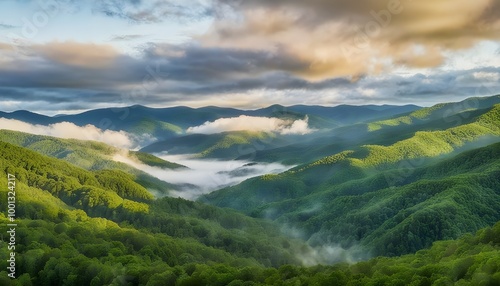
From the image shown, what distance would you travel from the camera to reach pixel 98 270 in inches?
4402

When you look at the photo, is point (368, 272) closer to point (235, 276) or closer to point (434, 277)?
point (434, 277)

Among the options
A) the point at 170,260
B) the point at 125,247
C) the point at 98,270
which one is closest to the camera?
the point at 98,270

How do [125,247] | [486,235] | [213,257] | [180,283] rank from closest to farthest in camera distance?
[180,283], [486,235], [125,247], [213,257]

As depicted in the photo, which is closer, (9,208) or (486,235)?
(486,235)

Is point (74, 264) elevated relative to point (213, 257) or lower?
elevated

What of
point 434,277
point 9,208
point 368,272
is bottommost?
point 368,272

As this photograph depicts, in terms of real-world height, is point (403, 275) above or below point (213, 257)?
above

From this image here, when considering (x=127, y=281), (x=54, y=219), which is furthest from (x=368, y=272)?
(x=54, y=219)

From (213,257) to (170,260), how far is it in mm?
27443

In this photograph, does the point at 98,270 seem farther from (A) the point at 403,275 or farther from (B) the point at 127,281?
(A) the point at 403,275

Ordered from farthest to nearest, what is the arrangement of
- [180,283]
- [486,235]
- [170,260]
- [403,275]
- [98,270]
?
[170,260] → [486,235] → [98,270] → [180,283] → [403,275]

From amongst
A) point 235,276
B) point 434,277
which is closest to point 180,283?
point 235,276

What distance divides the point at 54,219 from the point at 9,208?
69.5 ft

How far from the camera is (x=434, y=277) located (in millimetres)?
84938
